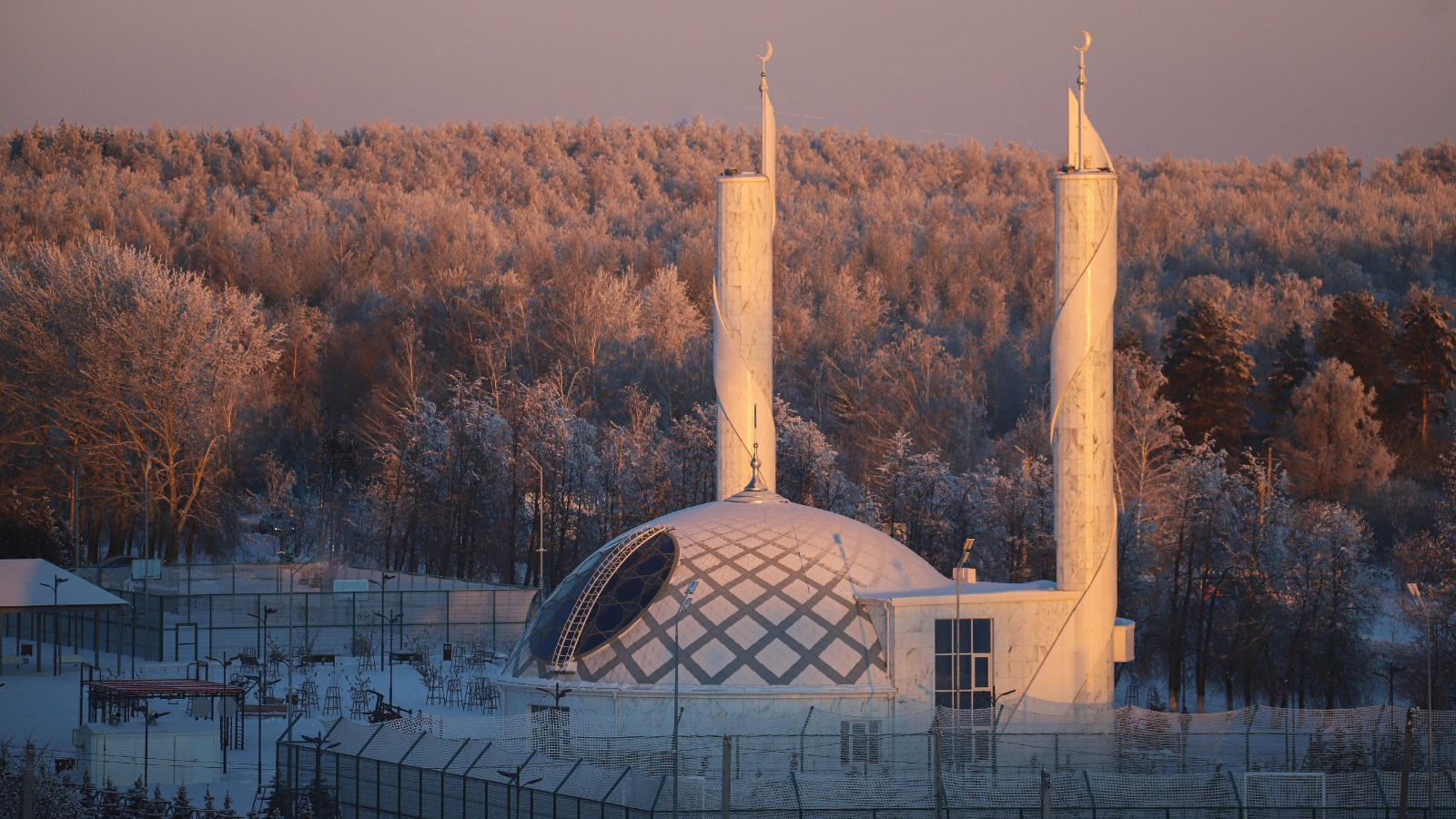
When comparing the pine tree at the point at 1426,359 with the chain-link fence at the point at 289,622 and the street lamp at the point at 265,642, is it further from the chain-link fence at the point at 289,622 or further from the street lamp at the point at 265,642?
the street lamp at the point at 265,642

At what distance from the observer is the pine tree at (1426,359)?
74.3 m

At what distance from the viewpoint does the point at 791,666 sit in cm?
3056

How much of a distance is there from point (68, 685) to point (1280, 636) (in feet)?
101

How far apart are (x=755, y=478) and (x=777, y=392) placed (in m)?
43.9

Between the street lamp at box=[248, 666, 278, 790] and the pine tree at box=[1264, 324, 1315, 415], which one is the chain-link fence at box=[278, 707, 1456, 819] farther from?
the pine tree at box=[1264, 324, 1315, 415]

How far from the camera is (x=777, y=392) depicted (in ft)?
261

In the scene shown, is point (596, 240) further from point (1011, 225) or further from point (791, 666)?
point (791, 666)

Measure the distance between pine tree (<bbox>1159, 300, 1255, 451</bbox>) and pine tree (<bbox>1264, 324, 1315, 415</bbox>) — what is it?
10.2 ft

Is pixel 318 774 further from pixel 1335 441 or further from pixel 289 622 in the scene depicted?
pixel 1335 441

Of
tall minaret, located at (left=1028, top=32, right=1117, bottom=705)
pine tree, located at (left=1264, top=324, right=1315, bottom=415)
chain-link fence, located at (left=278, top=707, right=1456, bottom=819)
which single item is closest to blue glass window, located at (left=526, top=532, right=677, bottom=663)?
chain-link fence, located at (left=278, top=707, right=1456, bottom=819)

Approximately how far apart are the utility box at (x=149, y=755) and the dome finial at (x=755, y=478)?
1094 centimetres

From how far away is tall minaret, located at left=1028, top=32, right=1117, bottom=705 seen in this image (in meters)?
31.5

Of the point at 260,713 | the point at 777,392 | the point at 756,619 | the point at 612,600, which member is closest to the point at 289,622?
the point at 260,713

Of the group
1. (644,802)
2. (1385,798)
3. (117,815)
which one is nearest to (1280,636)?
(1385,798)
